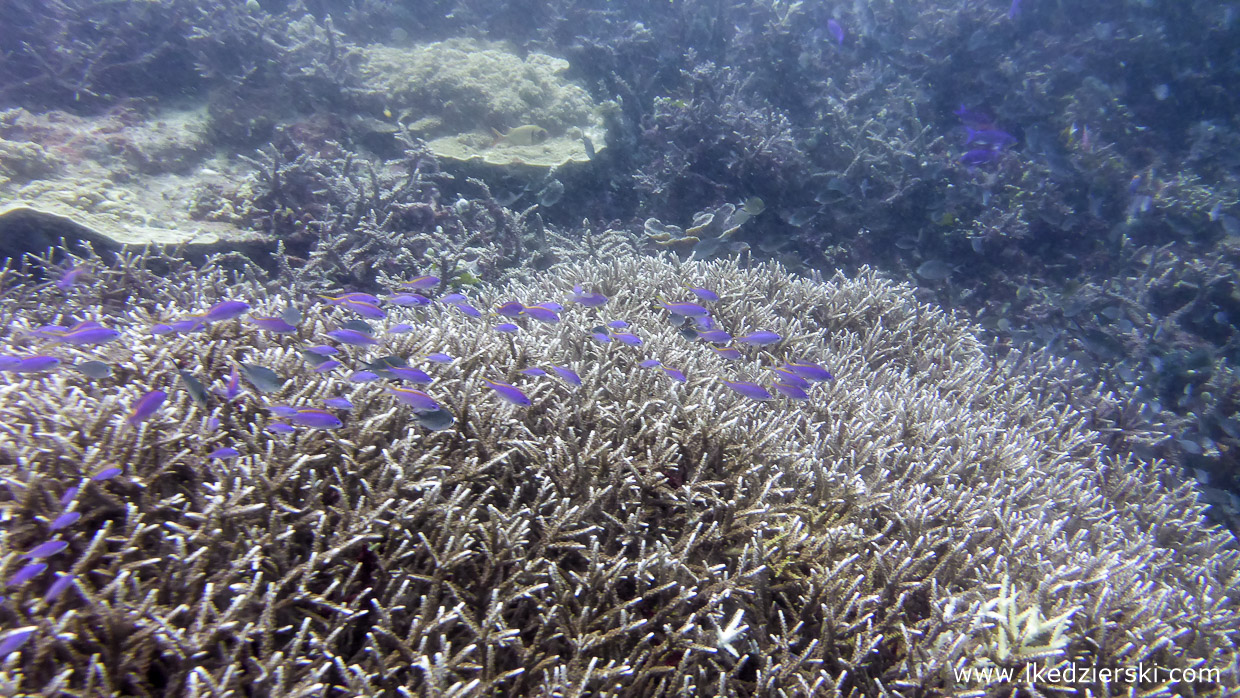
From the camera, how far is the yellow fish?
7395 millimetres

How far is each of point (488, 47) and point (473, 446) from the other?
1018 cm

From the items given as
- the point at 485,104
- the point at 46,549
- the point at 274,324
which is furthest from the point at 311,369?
the point at 485,104

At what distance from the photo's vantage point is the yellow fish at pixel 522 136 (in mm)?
7395

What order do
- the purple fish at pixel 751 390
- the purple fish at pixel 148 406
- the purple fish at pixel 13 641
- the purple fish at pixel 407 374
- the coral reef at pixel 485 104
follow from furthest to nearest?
1. the coral reef at pixel 485 104
2. the purple fish at pixel 751 390
3. the purple fish at pixel 407 374
4. the purple fish at pixel 148 406
5. the purple fish at pixel 13 641

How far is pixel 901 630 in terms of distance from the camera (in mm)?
2135

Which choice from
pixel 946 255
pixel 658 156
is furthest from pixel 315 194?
pixel 946 255

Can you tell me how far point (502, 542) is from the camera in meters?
2.10

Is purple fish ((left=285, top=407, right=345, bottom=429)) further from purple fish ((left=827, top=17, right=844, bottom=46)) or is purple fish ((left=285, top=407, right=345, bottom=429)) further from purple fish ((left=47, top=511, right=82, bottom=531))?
purple fish ((left=827, top=17, right=844, bottom=46))

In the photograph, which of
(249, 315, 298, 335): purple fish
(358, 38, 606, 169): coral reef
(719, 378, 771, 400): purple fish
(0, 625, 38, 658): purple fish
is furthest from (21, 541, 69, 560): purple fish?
(358, 38, 606, 169): coral reef

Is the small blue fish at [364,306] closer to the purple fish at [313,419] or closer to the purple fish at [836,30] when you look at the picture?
the purple fish at [313,419]

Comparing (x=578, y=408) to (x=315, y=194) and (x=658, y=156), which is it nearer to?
(x=315, y=194)

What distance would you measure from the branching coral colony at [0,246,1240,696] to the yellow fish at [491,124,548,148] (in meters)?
4.94

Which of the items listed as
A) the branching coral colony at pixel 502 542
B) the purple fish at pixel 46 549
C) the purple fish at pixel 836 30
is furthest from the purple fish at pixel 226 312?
the purple fish at pixel 836 30

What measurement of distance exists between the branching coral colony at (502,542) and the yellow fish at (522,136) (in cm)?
494
